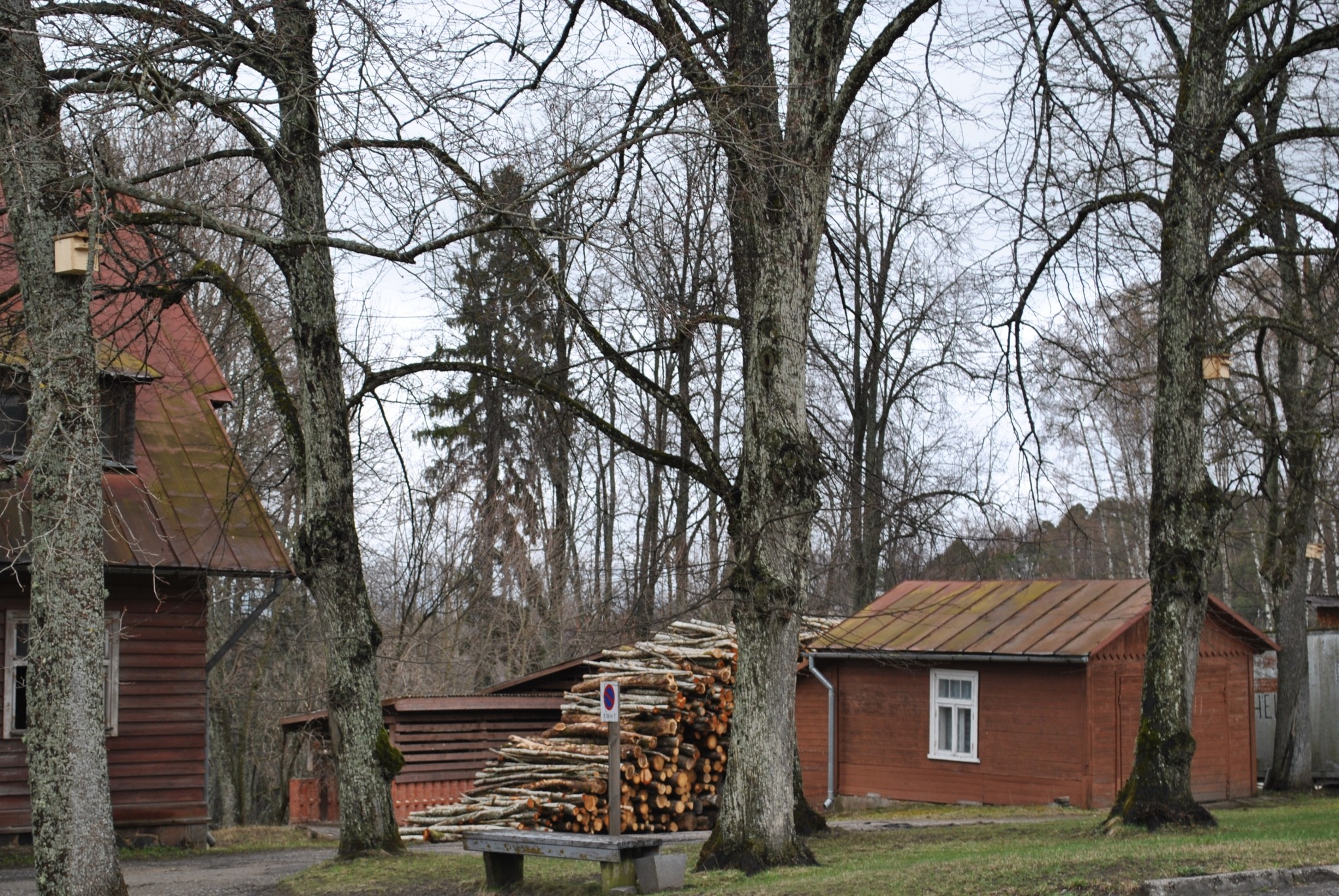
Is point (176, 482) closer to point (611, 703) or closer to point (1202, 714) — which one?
point (611, 703)

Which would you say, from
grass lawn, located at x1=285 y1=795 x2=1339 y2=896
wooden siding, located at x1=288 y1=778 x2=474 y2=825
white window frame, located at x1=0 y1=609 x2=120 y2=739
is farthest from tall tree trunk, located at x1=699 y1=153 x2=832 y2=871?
wooden siding, located at x1=288 y1=778 x2=474 y2=825

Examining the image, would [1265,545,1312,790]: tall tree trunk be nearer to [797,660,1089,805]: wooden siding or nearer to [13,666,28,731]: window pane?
[797,660,1089,805]: wooden siding

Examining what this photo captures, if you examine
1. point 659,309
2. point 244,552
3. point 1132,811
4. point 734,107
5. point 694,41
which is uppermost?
point 694,41

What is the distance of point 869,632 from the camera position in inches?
1019

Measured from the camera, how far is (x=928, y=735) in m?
24.1

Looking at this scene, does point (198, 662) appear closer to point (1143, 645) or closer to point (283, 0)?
point (283, 0)

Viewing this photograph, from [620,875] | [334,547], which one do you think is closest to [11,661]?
[334,547]

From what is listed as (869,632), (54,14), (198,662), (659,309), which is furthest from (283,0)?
(869,632)

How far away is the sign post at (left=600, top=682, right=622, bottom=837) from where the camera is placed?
11.7 m

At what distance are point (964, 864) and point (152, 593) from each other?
38.2 ft

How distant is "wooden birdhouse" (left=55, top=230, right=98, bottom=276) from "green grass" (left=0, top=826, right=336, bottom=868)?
8182mm

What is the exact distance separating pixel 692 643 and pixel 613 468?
14.4m

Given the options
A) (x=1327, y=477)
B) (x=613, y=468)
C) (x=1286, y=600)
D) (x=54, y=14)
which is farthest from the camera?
(x=1327, y=477)

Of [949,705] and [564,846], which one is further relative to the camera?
[949,705]
